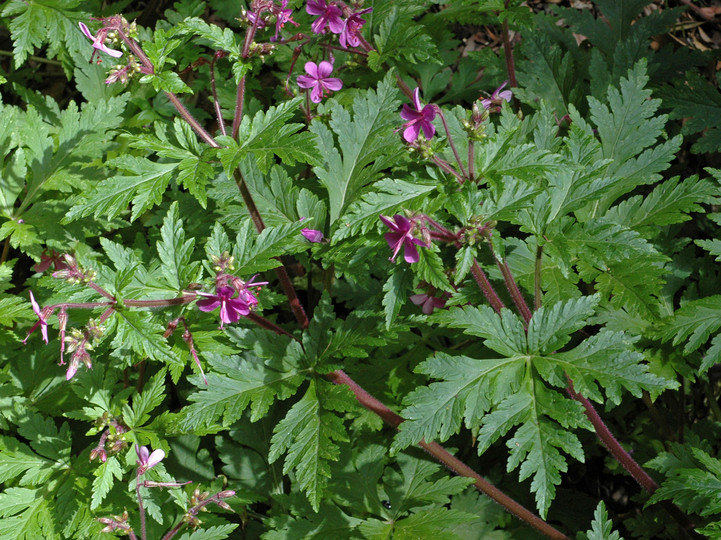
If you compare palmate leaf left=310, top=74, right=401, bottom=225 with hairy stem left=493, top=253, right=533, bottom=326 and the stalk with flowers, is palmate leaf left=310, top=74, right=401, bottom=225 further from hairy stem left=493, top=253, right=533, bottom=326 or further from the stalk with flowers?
hairy stem left=493, top=253, right=533, bottom=326

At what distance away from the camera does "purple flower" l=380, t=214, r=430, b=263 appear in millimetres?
2187

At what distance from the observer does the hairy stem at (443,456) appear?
285cm

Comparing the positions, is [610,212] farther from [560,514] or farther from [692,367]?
[560,514]

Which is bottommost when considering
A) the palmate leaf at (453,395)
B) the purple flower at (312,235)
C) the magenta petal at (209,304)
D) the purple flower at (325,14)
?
the palmate leaf at (453,395)

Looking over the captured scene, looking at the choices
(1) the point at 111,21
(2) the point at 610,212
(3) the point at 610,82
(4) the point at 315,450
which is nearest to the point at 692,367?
(2) the point at 610,212

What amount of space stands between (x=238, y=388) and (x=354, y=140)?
1.22 metres

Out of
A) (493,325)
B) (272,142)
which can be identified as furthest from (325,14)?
(493,325)

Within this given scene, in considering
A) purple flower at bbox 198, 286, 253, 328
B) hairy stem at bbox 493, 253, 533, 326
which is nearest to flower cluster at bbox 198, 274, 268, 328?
purple flower at bbox 198, 286, 253, 328

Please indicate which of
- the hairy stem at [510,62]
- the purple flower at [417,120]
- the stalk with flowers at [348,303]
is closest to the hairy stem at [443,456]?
the stalk with flowers at [348,303]

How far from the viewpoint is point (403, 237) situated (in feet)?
7.27

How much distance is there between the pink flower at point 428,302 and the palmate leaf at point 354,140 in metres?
0.52

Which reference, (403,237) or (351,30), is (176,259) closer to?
(403,237)

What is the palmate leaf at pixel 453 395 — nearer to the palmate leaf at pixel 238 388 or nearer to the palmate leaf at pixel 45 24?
the palmate leaf at pixel 238 388

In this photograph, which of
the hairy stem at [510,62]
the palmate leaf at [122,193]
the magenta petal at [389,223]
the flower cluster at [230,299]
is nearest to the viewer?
the magenta petal at [389,223]
